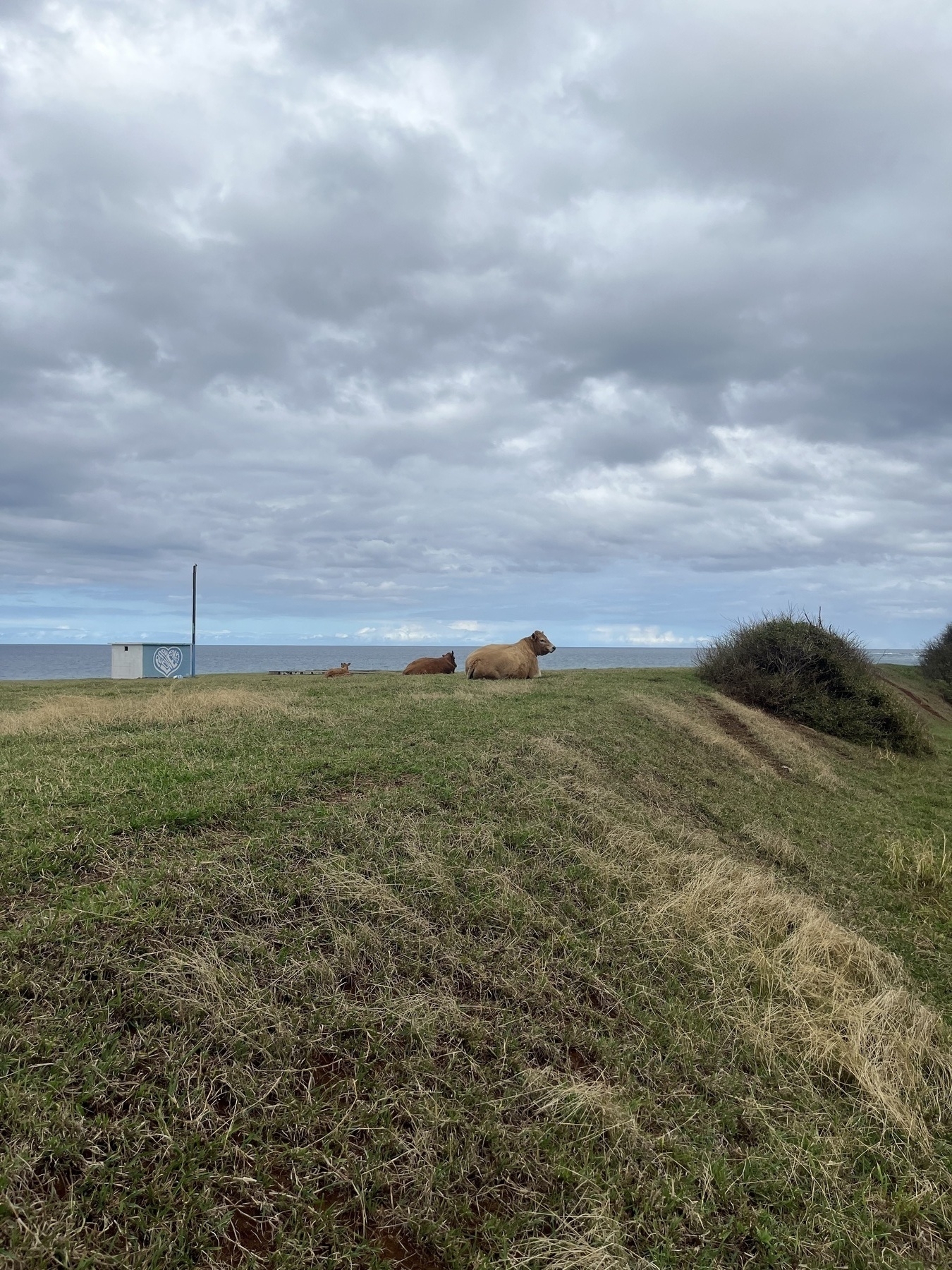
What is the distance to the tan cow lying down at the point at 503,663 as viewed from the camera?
22703 mm

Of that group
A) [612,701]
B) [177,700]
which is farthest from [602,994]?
[612,701]

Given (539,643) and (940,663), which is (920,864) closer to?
(539,643)

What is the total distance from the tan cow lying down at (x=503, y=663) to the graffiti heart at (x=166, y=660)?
48.4 feet

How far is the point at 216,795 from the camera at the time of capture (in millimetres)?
7082

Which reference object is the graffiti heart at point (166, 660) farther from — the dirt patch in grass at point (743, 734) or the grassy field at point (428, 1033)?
the grassy field at point (428, 1033)

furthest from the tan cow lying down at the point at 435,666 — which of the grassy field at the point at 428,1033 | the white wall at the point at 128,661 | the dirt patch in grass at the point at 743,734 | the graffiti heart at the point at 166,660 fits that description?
the grassy field at the point at 428,1033

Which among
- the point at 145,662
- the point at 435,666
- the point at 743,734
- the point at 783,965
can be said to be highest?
the point at 145,662

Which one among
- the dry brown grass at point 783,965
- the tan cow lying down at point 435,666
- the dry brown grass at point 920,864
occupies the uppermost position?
the tan cow lying down at point 435,666

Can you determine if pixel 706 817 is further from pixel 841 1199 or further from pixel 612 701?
pixel 841 1199

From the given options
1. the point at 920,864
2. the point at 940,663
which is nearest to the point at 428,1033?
the point at 920,864

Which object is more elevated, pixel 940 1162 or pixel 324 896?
pixel 324 896

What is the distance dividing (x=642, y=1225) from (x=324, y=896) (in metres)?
2.95

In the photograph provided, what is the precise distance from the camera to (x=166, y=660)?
31.1 m

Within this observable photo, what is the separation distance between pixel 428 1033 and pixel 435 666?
21485mm
